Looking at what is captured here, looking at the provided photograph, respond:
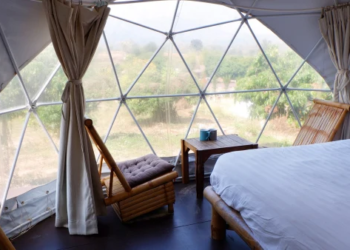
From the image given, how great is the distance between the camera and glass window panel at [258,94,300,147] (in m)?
5.52

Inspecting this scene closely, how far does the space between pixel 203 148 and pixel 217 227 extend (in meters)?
1.30

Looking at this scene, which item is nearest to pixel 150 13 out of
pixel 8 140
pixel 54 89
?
pixel 54 89

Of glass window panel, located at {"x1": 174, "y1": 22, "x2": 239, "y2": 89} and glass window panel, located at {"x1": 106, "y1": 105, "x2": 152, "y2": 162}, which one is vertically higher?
glass window panel, located at {"x1": 174, "y1": 22, "x2": 239, "y2": 89}

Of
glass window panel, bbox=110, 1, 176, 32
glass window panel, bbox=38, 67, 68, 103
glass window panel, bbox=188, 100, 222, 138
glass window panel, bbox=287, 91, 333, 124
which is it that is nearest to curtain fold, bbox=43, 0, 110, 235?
glass window panel, bbox=38, 67, 68, 103

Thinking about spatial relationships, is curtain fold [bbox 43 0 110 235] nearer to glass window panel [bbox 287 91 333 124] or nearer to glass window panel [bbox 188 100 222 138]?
glass window panel [bbox 188 100 222 138]

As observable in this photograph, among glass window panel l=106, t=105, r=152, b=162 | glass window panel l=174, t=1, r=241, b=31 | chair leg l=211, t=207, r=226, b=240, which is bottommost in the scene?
chair leg l=211, t=207, r=226, b=240

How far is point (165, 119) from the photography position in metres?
5.00

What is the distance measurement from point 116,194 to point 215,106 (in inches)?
94.3

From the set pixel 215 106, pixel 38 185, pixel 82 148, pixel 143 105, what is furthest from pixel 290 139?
pixel 38 185

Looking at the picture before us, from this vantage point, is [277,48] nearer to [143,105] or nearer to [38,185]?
[143,105]

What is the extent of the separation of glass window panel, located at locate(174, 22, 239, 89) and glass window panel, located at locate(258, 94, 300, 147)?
1.46 metres

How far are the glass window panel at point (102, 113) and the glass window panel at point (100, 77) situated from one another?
4.7 inches

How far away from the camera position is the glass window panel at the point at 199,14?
14.9 feet

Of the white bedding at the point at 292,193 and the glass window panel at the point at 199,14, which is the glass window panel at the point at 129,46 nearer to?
the glass window panel at the point at 199,14
